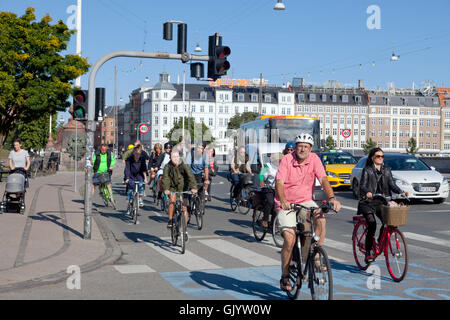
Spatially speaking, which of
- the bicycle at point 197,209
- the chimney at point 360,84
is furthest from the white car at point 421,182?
the chimney at point 360,84

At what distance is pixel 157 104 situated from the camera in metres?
126

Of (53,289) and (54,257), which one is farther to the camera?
(54,257)

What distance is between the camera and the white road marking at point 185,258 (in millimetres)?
8797

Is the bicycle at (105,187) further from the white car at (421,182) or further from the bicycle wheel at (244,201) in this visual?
the white car at (421,182)

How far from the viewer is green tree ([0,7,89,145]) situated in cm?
3106

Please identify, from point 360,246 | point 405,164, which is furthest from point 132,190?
point 405,164

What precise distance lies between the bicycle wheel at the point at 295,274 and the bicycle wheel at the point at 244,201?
10151mm

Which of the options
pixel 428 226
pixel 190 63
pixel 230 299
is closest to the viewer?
pixel 230 299

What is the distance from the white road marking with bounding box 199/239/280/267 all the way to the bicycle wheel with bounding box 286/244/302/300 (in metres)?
2.40

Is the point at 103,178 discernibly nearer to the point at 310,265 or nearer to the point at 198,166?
the point at 198,166

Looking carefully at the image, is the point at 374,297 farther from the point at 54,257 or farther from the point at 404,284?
the point at 54,257

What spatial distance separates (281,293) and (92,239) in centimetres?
536
